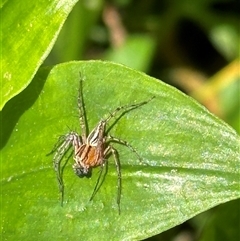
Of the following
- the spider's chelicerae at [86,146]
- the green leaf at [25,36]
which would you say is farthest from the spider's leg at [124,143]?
the green leaf at [25,36]

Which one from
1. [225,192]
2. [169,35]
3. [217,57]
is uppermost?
[225,192]

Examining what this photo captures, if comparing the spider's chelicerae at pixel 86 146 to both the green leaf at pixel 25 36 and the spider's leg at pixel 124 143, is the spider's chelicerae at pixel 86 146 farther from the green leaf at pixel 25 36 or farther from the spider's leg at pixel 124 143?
the green leaf at pixel 25 36

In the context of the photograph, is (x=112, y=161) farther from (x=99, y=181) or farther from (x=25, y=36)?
(x=25, y=36)

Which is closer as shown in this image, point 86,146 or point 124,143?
point 124,143

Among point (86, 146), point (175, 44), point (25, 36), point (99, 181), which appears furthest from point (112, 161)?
point (175, 44)

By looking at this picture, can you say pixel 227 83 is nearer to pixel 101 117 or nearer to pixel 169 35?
pixel 169 35

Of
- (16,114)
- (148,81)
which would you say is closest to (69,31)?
(16,114)
